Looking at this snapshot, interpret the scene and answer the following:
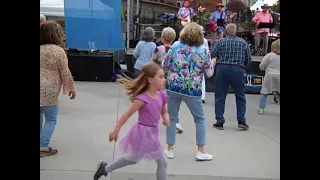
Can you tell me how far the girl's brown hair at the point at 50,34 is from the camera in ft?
17.8

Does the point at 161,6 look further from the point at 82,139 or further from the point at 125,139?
the point at 125,139

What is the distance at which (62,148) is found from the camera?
5992 millimetres

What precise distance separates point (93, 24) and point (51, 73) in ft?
15.0

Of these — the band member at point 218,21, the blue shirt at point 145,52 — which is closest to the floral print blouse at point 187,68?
the blue shirt at point 145,52

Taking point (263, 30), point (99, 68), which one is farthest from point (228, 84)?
point (263, 30)

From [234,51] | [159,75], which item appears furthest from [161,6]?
→ [159,75]

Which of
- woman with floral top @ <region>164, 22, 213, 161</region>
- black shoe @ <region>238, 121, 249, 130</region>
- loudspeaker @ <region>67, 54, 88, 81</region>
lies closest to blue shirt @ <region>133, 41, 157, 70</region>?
black shoe @ <region>238, 121, 249, 130</region>

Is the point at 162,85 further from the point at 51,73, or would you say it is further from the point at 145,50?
the point at 145,50

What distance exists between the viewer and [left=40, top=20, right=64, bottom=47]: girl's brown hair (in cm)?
543

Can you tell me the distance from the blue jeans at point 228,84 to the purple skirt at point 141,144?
10.3ft

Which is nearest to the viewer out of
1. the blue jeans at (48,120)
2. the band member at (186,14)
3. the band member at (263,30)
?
the blue jeans at (48,120)

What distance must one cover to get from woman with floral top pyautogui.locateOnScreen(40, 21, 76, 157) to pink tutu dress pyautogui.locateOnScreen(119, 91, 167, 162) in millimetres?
1431

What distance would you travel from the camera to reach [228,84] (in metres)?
7.37

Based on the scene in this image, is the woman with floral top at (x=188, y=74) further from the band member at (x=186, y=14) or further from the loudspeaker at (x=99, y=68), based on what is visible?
the band member at (x=186, y=14)
